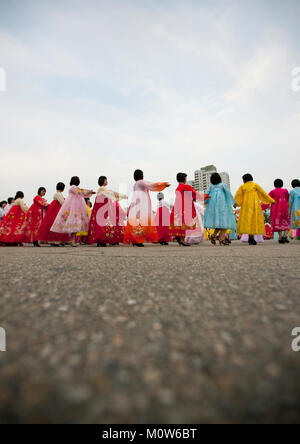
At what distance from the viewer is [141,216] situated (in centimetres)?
544

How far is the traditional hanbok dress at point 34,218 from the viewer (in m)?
6.64

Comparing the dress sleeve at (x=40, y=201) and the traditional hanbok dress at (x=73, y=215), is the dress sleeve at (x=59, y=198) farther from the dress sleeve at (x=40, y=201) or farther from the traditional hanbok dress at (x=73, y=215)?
the dress sleeve at (x=40, y=201)

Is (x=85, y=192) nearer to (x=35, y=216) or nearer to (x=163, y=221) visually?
(x=35, y=216)

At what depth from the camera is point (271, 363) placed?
1.70ft

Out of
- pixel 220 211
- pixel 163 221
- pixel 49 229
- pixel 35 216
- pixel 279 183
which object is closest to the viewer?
pixel 220 211

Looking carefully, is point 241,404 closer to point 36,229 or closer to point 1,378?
point 1,378

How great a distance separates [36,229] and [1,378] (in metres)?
6.73

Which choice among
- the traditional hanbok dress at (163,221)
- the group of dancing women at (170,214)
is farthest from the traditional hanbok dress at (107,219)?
the traditional hanbok dress at (163,221)

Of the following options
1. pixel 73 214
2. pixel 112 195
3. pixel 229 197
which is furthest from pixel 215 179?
pixel 73 214

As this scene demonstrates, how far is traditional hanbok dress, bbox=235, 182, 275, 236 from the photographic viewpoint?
215 inches

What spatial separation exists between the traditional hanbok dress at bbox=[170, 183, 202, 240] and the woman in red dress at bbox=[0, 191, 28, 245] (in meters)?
4.12

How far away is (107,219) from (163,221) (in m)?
2.46

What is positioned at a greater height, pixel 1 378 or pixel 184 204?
pixel 184 204

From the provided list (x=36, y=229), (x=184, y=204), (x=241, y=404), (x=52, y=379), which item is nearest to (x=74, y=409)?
(x=52, y=379)
